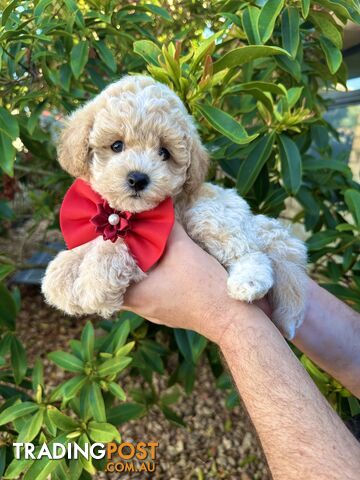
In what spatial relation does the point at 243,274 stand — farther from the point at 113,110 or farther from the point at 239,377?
the point at 113,110

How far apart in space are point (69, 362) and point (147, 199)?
0.92m

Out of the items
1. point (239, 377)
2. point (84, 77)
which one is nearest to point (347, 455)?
point (239, 377)

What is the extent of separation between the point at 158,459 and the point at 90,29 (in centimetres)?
239

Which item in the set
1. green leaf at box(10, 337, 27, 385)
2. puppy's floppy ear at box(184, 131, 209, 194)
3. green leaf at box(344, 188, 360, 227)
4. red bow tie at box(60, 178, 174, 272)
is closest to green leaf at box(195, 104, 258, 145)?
puppy's floppy ear at box(184, 131, 209, 194)

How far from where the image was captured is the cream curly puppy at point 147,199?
114 centimetres

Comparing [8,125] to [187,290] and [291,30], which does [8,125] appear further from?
[291,30]

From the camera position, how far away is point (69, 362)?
173cm

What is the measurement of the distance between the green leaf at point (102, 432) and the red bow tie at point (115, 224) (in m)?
0.64

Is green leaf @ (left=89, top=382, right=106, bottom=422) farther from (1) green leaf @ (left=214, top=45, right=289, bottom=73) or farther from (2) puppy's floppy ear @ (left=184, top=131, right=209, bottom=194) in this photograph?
(1) green leaf @ (left=214, top=45, right=289, bottom=73)

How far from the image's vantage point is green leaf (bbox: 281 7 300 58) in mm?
1587

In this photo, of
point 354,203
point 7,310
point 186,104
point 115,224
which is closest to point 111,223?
point 115,224

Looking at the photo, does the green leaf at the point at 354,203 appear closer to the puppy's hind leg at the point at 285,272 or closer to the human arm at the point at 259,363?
the puppy's hind leg at the point at 285,272

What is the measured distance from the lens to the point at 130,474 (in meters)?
2.43

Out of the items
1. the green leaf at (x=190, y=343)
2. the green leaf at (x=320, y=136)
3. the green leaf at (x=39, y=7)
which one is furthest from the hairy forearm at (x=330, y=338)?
the green leaf at (x=39, y=7)
